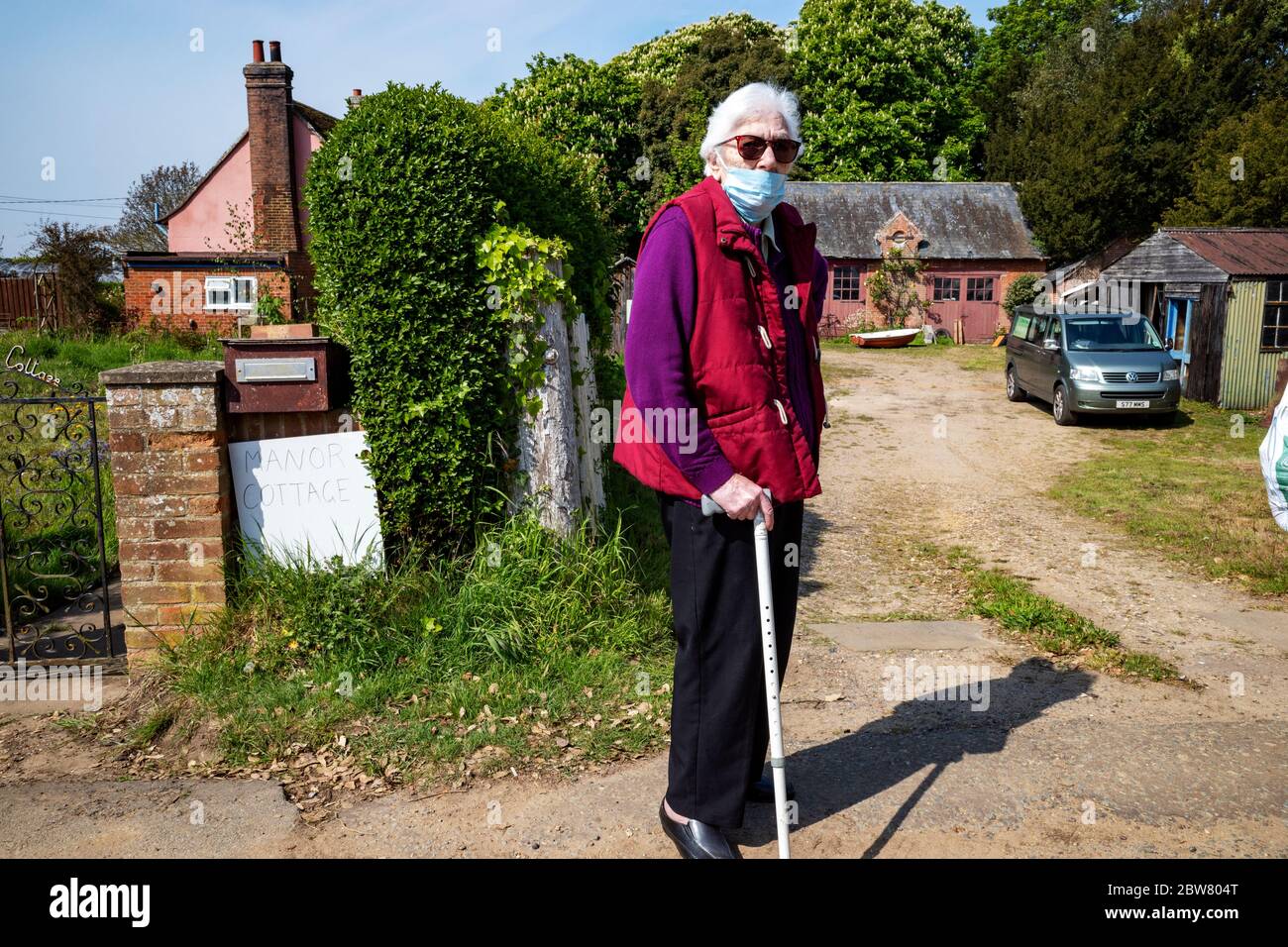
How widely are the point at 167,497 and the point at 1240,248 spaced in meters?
20.4

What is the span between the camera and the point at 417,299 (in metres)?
4.88

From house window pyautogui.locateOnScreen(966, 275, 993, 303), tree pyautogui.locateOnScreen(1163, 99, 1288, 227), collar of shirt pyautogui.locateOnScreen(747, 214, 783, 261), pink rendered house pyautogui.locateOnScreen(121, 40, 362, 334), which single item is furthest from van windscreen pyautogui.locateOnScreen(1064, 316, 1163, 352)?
house window pyautogui.locateOnScreen(966, 275, 993, 303)

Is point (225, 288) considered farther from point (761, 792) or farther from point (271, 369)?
point (761, 792)

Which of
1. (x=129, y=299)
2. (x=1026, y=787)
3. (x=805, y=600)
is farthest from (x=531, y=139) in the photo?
(x=129, y=299)

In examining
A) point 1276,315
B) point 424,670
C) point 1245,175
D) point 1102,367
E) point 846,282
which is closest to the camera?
point 424,670

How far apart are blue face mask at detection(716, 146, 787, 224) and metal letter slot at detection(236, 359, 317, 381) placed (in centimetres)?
261

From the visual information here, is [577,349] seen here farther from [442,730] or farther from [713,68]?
[713,68]

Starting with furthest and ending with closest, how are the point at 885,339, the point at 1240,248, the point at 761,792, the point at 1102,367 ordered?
the point at 885,339 < the point at 1240,248 < the point at 1102,367 < the point at 761,792

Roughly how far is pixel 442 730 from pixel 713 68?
133ft

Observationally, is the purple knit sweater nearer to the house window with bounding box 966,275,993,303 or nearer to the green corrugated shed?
the green corrugated shed

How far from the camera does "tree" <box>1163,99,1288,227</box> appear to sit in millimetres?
25125

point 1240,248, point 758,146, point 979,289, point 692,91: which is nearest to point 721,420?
point 758,146

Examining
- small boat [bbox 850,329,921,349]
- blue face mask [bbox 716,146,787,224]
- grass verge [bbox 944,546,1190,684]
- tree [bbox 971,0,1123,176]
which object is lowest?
grass verge [bbox 944,546,1190,684]

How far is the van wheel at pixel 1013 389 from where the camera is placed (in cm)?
1873
